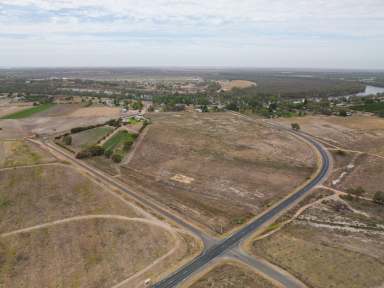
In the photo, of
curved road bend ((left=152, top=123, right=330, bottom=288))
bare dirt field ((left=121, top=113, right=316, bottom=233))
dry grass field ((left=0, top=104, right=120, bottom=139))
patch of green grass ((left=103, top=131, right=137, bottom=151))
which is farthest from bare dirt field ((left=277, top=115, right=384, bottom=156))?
dry grass field ((left=0, top=104, right=120, bottom=139))

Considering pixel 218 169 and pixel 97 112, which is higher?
pixel 97 112

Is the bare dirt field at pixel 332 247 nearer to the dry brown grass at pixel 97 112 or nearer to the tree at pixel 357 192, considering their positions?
the tree at pixel 357 192

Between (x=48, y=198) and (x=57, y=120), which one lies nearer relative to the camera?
(x=48, y=198)

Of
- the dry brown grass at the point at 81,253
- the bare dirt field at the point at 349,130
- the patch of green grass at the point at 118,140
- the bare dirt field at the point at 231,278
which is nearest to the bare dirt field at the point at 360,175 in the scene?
the bare dirt field at the point at 349,130

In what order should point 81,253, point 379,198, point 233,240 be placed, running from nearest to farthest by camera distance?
point 81,253, point 233,240, point 379,198

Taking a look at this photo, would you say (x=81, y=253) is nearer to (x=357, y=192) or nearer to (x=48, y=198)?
(x=48, y=198)

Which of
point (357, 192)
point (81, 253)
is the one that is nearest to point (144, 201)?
point (81, 253)

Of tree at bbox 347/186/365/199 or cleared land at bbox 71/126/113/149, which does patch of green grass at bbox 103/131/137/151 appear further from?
tree at bbox 347/186/365/199
